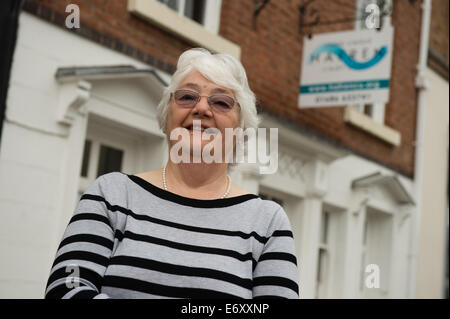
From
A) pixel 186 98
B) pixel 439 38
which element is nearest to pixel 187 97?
pixel 186 98

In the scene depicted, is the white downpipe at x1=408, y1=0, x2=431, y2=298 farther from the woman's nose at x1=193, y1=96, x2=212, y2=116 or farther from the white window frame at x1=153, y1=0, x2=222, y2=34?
the woman's nose at x1=193, y1=96, x2=212, y2=116

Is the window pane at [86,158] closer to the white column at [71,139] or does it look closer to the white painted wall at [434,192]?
→ the white column at [71,139]

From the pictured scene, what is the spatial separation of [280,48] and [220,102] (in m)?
5.87

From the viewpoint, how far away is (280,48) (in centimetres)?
777

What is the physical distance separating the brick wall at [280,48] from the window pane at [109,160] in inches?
33.0

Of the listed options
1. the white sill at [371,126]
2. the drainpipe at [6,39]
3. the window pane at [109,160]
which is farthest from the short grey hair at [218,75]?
the white sill at [371,126]

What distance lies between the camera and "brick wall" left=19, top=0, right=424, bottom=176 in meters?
5.55

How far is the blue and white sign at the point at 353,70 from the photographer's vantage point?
24.0 feet

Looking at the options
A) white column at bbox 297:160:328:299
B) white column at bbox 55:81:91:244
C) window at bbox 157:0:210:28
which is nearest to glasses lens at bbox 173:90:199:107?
white column at bbox 55:81:91:244

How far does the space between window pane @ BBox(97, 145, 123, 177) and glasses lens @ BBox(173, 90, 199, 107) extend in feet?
12.8

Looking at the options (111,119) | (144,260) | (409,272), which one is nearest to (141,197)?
(144,260)

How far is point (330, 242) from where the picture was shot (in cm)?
931

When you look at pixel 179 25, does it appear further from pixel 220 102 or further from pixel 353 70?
pixel 220 102
